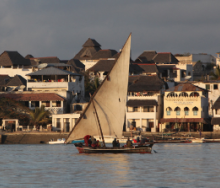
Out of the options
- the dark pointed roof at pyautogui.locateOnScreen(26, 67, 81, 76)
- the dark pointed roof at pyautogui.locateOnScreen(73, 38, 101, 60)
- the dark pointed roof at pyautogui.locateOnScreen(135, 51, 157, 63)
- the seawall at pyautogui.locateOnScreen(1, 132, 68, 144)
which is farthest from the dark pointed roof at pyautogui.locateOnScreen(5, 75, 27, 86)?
the dark pointed roof at pyautogui.locateOnScreen(73, 38, 101, 60)

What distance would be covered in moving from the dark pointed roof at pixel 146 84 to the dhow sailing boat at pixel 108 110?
45.9m

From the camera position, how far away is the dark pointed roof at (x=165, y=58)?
147 meters

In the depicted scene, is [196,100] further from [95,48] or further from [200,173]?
[95,48]

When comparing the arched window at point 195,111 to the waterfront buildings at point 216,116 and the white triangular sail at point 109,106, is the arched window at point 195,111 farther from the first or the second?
the white triangular sail at point 109,106

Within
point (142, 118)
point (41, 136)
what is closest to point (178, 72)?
point (142, 118)

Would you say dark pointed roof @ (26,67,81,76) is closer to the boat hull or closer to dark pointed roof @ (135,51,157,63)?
dark pointed roof @ (135,51,157,63)

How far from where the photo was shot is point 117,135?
6009 centimetres

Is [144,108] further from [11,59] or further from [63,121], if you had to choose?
[11,59]

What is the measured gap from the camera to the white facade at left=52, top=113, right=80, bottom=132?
9971cm

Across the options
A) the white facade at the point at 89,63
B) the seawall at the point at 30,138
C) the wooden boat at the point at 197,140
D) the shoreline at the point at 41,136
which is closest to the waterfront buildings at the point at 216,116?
the shoreline at the point at 41,136

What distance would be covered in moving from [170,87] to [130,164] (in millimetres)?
64309

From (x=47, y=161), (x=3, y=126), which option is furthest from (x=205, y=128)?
(x=47, y=161)

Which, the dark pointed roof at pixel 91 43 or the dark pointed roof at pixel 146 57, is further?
the dark pointed roof at pixel 91 43

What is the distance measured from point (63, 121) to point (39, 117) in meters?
4.28
